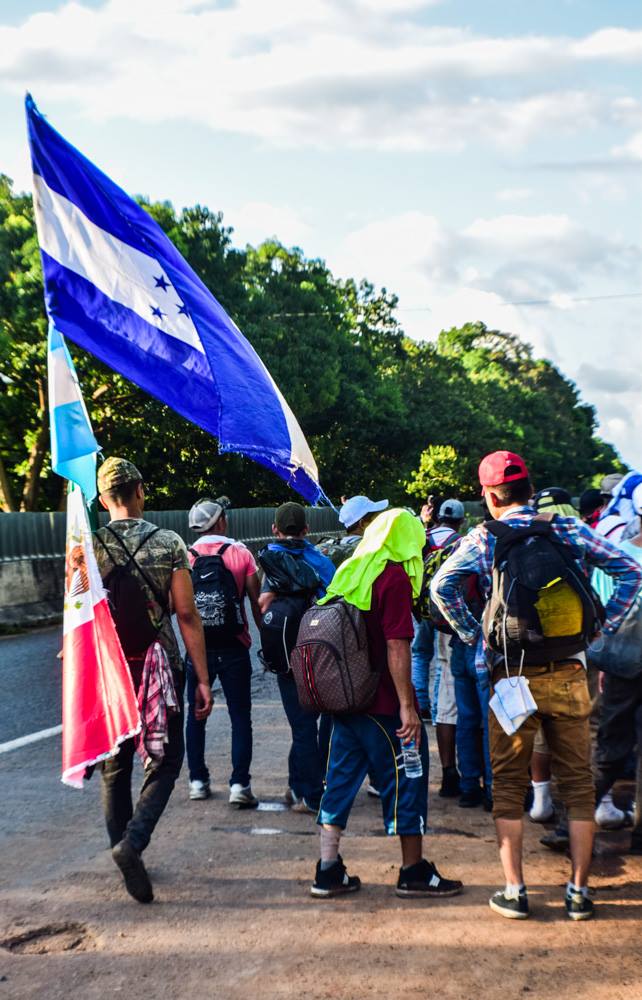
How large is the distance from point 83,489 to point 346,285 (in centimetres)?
4759

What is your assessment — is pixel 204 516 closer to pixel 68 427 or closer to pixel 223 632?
pixel 223 632

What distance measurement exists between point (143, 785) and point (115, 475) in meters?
1.37

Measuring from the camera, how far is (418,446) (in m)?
50.4

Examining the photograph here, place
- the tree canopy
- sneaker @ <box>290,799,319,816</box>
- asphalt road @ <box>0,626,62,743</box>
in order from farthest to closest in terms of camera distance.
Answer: the tree canopy, asphalt road @ <box>0,626,62,743</box>, sneaker @ <box>290,799,319,816</box>

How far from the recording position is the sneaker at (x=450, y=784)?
6.68 m

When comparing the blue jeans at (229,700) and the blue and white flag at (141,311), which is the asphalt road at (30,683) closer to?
the blue jeans at (229,700)

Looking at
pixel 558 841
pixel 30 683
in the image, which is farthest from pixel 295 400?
pixel 558 841

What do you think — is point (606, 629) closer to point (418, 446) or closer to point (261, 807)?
point (261, 807)

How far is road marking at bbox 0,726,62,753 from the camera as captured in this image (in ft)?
26.7

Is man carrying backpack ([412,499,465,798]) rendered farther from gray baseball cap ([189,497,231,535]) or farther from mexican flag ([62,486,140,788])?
mexican flag ([62,486,140,788])

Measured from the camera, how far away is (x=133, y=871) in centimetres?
479

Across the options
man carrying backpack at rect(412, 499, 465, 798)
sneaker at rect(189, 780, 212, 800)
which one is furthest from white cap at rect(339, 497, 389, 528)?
sneaker at rect(189, 780, 212, 800)

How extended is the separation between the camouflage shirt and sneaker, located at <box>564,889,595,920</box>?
194 cm

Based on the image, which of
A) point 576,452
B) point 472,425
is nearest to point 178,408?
point 472,425
